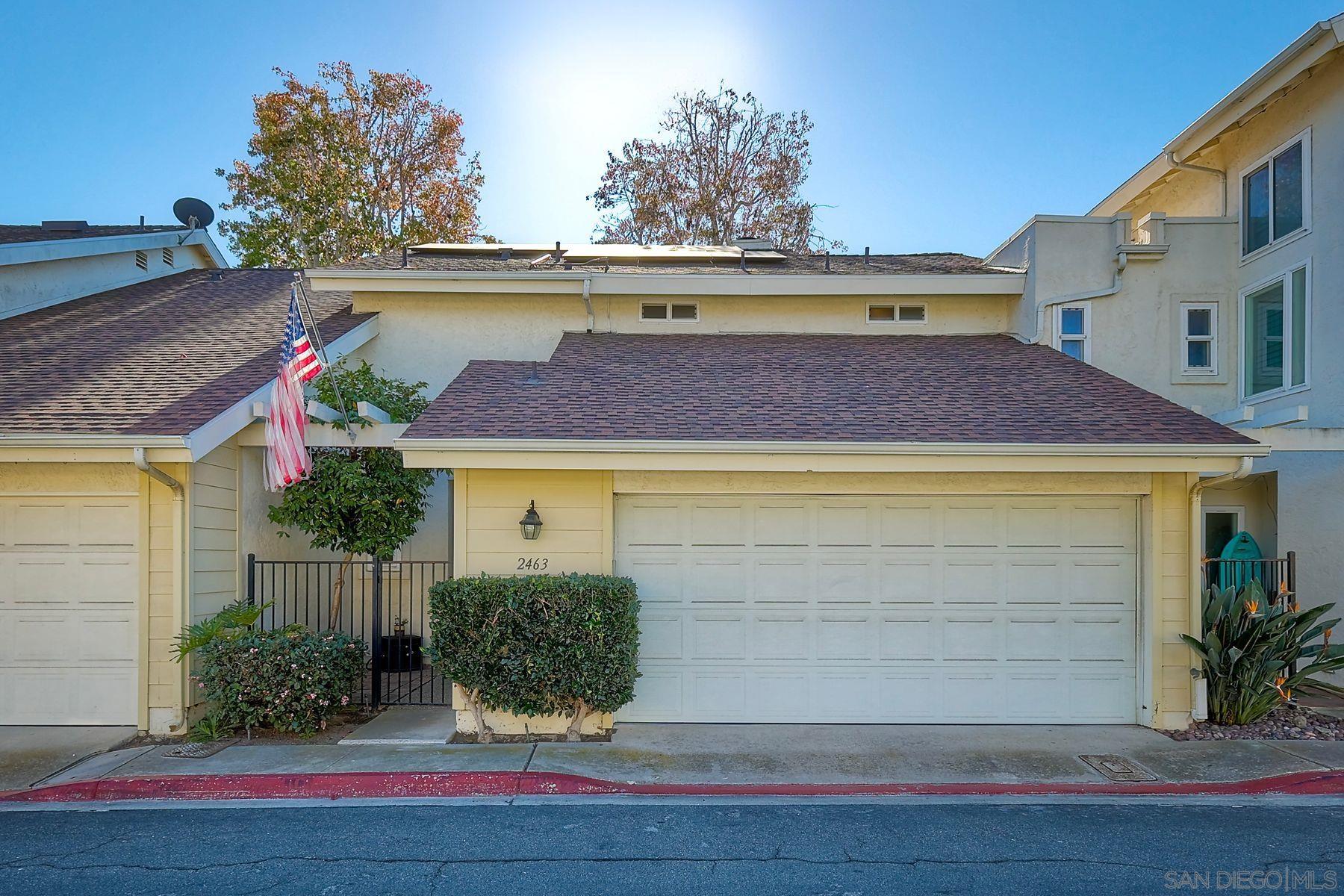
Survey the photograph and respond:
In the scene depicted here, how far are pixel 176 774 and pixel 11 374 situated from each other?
17.3 ft

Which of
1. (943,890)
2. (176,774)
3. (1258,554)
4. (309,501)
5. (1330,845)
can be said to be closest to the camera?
(943,890)

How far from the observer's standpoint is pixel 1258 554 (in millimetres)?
11930

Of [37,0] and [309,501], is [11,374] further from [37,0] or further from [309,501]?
[37,0]

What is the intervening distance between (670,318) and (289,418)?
6126mm

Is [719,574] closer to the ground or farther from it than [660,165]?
closer to the ground

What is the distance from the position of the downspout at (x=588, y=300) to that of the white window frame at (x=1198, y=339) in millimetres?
8325

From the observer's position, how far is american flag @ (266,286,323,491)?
312 inches

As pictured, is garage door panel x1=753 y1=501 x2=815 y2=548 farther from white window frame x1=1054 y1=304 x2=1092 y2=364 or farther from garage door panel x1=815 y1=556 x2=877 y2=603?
white window frame x1=1054 y1=304 x2=1092 y2=364

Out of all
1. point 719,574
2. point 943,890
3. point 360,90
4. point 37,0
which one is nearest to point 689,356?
point 719,574

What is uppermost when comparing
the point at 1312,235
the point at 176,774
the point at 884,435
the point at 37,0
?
the point at 37,0

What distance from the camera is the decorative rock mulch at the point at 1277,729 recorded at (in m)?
8.09

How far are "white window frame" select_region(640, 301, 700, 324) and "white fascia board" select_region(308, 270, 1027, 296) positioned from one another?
46 cm

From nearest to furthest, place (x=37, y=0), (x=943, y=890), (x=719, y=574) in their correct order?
(x=943, y=890) → (x=719, y=574) → (x=37, y=0)

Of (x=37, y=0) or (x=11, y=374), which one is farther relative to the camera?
(x=37, y=0)
